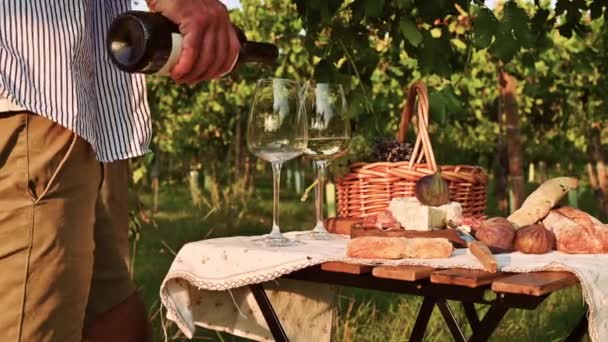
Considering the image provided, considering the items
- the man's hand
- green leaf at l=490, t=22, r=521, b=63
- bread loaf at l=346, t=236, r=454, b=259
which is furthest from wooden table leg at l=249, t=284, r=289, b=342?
green leaf at l=490, t=22, r=521, b=63

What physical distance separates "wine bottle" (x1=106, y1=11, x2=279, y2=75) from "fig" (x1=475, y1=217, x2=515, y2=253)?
83cm

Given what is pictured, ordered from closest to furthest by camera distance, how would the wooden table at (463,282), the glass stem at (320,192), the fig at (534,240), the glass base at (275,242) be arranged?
1. the wooden table at (463,282)
2. the fig at (534,240)
3. the glass base at (275,242)
4. the glass stem at (320,192)

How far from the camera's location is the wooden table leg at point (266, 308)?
1956mm

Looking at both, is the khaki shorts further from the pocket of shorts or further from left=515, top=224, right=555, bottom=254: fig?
left=515, top=224, right=555, bottom=254: fig

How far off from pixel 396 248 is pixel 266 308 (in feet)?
1.13

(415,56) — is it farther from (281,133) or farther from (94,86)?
(94,86)

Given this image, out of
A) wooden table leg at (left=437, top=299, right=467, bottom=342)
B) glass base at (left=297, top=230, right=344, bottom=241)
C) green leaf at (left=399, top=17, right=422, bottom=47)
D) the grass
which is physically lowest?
the grass

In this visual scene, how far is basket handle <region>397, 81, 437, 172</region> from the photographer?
228 cm

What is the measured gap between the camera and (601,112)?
8312 millimetres

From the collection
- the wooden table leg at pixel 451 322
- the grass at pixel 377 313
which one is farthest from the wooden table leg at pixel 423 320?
the grass at pixel 377 313

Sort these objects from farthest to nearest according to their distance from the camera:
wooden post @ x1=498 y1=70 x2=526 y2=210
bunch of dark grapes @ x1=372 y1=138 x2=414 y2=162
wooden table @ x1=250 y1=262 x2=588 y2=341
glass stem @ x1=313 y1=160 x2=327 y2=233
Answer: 1. wooden post @ x1=498 y1=70 x2=526 y2=210
2. bunch of dark grapes @ x1=372 y1=138 x2=414 y2=162
3. glass stem @ x1=313 y1=160 x2=327 y2=233
4. wooden table @ x1=250 y1=262 x2=588 y2=341

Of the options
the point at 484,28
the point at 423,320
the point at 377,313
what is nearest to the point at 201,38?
the point at 423,320

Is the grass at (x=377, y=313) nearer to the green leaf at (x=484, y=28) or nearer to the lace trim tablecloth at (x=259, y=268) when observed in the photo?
the lace trim tablecloth at (x=259, y=268)

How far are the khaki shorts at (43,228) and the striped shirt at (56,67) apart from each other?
0.10 ft
